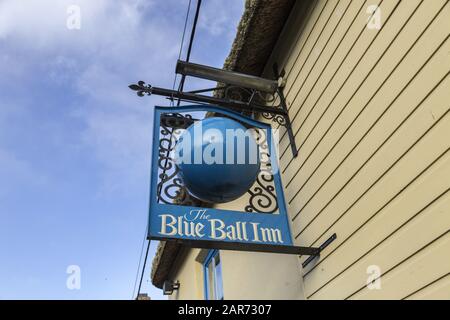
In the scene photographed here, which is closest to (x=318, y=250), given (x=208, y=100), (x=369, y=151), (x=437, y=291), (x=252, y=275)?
(x=369, y=151)

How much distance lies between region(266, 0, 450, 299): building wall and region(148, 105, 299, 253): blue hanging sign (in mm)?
361

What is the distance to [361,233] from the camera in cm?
243

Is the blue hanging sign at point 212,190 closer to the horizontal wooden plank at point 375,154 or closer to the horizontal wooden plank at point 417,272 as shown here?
the horizontal wooden plank at point 375,154

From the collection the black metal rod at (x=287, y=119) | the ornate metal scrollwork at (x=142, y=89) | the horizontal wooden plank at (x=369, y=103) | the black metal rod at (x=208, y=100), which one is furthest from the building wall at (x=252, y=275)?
the ornate metal scrollwork at (x=142, y=89)

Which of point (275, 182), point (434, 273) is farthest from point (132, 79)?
point (434, 273)

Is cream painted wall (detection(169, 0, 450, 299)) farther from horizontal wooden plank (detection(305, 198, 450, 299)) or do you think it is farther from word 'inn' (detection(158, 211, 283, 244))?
word 'inn' (detection(158, 211, 283, 244))

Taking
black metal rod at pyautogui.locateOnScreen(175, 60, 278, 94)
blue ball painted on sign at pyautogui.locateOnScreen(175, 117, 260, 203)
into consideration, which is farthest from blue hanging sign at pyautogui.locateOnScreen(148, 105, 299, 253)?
black metal rod at pyautogui.locateOnScreen(175, 60, 278, 94)

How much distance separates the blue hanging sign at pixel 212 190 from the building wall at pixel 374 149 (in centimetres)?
36

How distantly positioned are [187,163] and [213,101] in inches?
37.5

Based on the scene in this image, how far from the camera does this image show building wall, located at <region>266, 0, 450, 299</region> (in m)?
1.89

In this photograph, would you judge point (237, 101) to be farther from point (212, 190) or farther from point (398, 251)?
point (398, 251)

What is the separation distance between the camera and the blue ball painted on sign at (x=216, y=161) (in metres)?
2.82

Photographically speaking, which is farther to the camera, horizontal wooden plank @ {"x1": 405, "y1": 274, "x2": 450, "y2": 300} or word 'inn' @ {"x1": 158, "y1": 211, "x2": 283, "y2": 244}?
word 'inn' @ {"x1": 158, "y1": 211, "x2": 283, "y2": 244}
